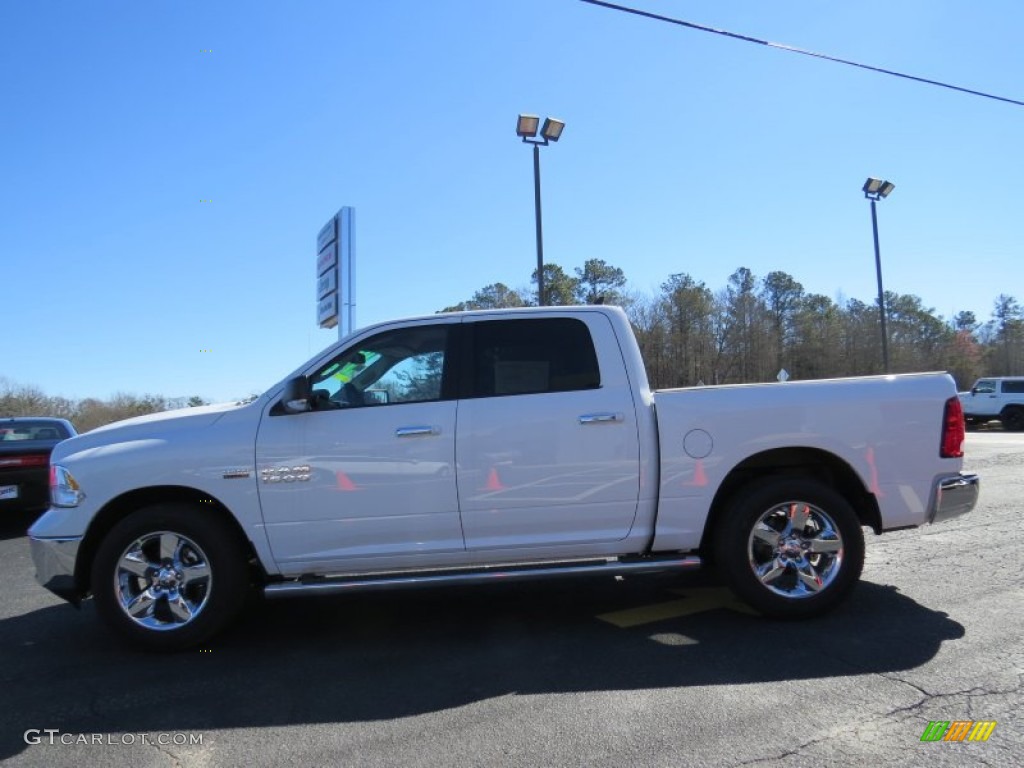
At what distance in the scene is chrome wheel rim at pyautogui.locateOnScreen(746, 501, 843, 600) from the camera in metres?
4.46

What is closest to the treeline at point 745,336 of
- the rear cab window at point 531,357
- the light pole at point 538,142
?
the light pole at point 538,142

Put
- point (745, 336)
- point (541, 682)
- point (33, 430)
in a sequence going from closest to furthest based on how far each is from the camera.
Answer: point (541, 682) → point (33, 430) → point (745, 336)

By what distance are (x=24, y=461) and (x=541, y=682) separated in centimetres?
796

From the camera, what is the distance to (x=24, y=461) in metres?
8.67

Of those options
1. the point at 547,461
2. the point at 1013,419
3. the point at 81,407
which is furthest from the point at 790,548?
the point at 81,407

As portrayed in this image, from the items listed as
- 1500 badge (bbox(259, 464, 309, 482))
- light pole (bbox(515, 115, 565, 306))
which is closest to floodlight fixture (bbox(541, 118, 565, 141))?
light pole (bbox(515, 115, 565, 306))

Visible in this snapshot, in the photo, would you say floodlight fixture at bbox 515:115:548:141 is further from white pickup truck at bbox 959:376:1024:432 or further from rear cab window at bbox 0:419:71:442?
white pickup truck at bbox 959:376:1024:432

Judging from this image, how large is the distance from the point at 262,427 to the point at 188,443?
1.45ft

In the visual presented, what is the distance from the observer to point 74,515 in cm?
425

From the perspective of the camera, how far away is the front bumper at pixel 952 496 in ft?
15.0

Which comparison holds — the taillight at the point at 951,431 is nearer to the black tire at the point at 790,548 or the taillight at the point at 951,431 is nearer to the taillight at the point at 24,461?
the black tire at the point at 790,548

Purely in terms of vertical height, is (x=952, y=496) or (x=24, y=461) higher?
(x=24, y=461)

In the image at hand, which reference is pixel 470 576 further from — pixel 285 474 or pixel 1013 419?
pixel 1013 419

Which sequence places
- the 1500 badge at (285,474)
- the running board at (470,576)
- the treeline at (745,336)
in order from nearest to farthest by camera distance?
the running board at (470,576), the 1500 badge at (285,474), the treeline at (745,336)
